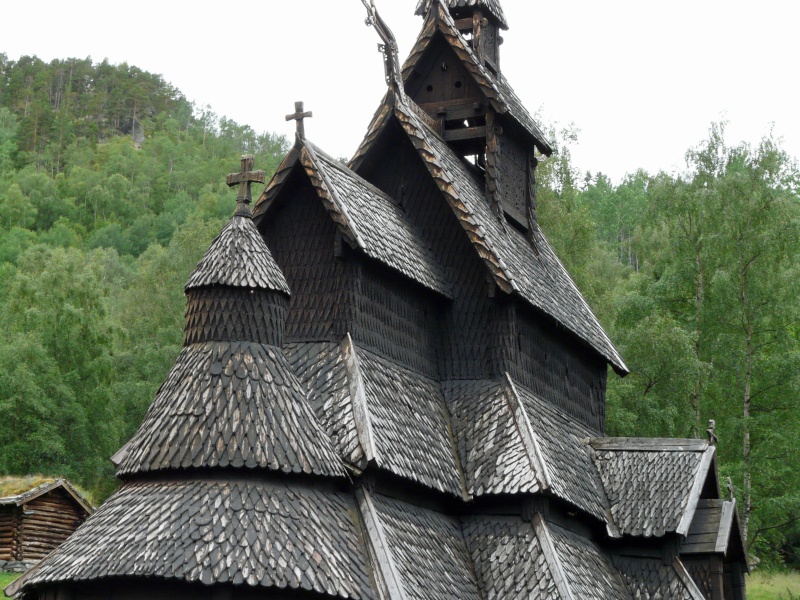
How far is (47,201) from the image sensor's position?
289ft

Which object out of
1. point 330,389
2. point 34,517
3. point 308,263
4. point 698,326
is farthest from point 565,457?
point 34,517

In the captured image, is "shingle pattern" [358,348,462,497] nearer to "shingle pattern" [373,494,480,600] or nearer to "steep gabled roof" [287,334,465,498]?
"steep gabled roof" [287,334,465,498]

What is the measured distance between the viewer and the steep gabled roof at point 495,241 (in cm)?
1931

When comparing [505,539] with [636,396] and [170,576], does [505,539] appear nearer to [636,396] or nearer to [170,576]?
[170,576]

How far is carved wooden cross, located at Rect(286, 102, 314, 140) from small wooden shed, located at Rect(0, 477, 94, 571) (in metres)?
18.8

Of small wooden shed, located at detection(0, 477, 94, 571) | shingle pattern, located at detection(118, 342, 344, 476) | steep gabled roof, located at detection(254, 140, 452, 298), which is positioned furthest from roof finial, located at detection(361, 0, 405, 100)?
small wooden shed, located at detection(0, 477, 94, 571)

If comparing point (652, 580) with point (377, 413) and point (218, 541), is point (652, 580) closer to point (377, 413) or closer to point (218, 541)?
point (377, 413)

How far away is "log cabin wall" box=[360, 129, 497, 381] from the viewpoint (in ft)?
63.7

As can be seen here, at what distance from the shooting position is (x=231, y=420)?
48.1 ft

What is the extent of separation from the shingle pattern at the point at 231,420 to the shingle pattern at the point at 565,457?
4165mm

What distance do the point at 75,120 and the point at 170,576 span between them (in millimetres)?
109443

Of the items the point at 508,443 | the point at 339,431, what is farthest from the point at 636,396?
the point at 339,431

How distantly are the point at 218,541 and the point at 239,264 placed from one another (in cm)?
391

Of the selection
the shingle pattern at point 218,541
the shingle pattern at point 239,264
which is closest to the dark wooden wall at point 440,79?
the shingle pattern at point 239,264
